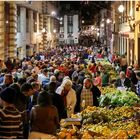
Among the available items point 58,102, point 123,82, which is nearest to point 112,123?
point 58,102

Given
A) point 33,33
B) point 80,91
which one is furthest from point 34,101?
point 33,33

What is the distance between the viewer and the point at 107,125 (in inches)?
421

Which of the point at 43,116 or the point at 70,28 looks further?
the point at 70,28

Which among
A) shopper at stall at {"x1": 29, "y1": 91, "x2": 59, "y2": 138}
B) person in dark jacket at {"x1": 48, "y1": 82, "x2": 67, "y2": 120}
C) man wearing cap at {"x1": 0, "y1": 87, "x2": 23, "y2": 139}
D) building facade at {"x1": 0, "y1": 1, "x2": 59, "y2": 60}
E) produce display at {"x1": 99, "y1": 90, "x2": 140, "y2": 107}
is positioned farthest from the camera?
building facade at {"x1": 0, "y1": 1, "x2": 59, "y2": 60}

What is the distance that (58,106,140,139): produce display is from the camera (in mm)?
9684

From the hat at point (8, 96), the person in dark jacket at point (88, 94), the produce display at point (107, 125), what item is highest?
the hat at point (8, 96)

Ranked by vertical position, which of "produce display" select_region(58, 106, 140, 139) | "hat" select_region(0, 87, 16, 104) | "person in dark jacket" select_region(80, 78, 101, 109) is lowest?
"produce display" select_region(58, 106, 140, 139)

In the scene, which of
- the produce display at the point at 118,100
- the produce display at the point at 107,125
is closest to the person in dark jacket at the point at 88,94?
the produce display at the point at 118,100

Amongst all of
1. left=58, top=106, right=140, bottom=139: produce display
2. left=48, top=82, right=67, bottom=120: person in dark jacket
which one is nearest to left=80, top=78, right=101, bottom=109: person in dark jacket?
left=58, top=106, right=140, bottom=139: produce display

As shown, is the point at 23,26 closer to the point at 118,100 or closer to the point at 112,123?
the point at 118,100

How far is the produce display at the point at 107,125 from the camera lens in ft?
31.8

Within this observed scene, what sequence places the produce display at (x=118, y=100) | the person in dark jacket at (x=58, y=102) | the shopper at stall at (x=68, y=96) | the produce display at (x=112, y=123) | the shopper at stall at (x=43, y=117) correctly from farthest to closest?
the produce display at (x=118, y=100)
the shopper at stall at (x=68, y=96)
the person in dark jacket at (x=58, y=102)
the produce display at (x=112, y=123)
the shopper at stall at (x=43, y=117)

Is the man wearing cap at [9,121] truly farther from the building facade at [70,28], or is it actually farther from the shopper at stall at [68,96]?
the building facade at [70,28]

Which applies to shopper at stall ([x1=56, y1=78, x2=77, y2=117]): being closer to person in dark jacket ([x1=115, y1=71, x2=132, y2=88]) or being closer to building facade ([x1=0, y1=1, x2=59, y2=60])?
person in dark jacket ([x1=115, y1=71, x2=132, y2=88])
